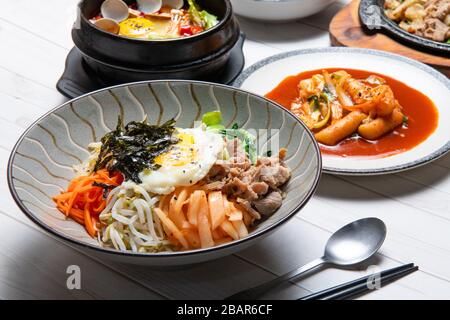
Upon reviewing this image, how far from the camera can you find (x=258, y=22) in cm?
338

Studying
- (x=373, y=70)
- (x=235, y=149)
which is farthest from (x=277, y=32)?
(x=235, y=149)

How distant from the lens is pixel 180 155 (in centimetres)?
198

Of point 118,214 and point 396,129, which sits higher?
point 118,214

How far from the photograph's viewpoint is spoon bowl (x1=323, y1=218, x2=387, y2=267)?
197 cm

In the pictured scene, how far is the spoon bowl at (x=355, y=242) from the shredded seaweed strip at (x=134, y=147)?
0.59 m

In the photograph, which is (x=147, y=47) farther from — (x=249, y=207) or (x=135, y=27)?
(x=249, y=207)

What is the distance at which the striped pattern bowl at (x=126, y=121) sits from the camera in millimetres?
1730

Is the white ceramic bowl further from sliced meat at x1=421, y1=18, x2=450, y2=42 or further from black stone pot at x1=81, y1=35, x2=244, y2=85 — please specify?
black stone pot at x1=81, y1=35, x2=244, y2=85

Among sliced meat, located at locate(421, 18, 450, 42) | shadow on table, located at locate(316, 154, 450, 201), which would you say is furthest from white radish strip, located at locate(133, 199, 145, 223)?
sliced meat, located at locate(421, 18, 450, 42)

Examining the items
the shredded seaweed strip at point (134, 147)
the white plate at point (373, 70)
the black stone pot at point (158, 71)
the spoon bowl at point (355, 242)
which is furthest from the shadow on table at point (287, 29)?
the spoon bowl at point (355, 242)

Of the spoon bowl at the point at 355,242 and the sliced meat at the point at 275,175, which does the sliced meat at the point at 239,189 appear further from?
the spoon bowl at the point at 355,242

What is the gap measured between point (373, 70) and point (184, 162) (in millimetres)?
1256

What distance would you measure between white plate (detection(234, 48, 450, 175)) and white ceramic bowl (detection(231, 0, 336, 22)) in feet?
1.26
